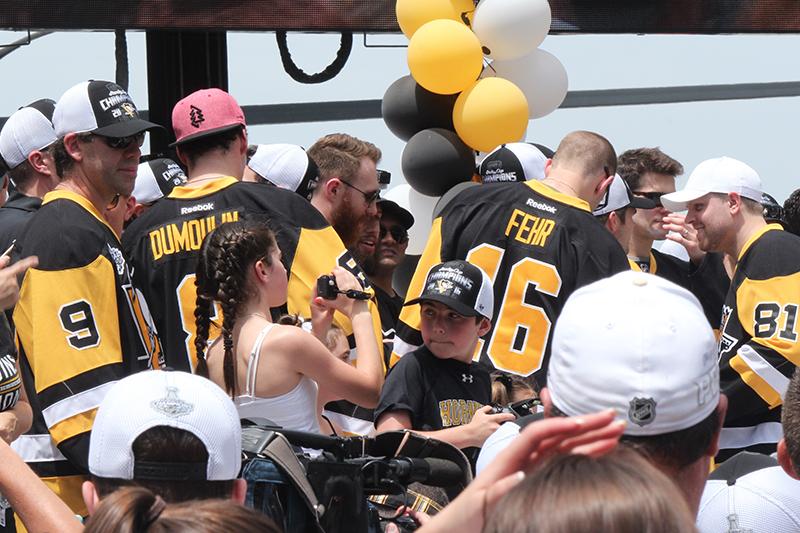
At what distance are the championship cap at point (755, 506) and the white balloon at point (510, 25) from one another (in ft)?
12.7

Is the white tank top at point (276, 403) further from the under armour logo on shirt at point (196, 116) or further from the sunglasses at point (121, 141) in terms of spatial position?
the under armour logo on shirt at point (196, 116)

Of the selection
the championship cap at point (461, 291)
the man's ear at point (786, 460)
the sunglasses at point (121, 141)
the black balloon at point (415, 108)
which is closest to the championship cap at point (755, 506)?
the man's ear at point (786, 460)

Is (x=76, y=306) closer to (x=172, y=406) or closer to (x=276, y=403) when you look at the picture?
(x=276, y=403)

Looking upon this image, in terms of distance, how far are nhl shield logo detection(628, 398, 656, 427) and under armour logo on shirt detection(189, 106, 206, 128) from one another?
2.91 metres

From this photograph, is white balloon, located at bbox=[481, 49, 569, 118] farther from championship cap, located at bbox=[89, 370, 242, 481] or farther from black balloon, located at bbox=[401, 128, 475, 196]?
championship cap, located at bbox=[89, 370, 242, 481]

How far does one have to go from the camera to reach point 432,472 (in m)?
2.73

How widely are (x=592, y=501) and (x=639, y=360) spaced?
48 centimetres

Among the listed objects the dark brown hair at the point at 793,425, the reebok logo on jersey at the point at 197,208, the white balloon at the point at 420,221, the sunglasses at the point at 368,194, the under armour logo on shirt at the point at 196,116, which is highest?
the under armour logo on shirt at the point at 196,116

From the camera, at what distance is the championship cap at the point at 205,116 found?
4.55m

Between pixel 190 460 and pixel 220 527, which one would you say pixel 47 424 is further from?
pixel 220 527

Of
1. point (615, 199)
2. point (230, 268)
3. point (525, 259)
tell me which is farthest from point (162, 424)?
point (615, 199)

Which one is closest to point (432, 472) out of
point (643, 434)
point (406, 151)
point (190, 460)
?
point (190, 460)

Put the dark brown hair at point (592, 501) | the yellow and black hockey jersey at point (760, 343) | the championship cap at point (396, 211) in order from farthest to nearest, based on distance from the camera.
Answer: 1. the championship cap at point (396, 211)
2. the yellow and black hockey jersey at point (760, 343)
3. the dark brown hair at point (592, 501)

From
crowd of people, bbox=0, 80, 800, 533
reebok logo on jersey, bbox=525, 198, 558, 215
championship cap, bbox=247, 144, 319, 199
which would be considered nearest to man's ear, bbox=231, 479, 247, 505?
crowd of people, bbox=0, 80, 800, 533
